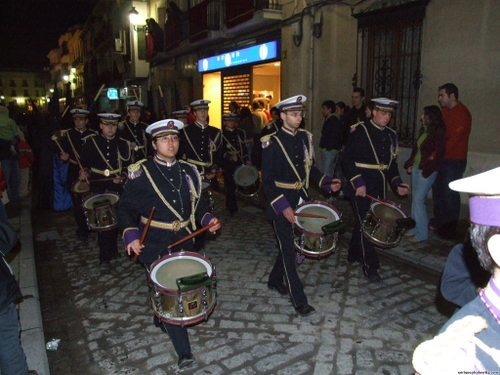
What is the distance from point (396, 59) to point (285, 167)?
6.96m

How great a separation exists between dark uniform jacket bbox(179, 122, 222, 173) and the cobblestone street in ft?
6.23

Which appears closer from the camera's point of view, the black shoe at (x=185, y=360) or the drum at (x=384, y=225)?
the black shoe at (x=185, y=360)

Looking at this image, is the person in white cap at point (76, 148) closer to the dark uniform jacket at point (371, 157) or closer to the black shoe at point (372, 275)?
the dark uniform jacket at point (371, 157)

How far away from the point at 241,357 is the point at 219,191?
7.89 metres

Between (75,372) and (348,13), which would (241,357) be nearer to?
(75,372)

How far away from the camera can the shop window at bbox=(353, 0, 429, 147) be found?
962cm

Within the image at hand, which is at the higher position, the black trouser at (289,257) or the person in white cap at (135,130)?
the person in white cap at (135,130)

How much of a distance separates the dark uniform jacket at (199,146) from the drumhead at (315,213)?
338 centimetres

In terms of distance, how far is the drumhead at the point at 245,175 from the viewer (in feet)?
27.9

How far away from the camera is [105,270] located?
6.08 meters

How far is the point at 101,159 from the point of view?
663 centimetres

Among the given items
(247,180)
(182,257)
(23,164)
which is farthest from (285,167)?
(23,164)

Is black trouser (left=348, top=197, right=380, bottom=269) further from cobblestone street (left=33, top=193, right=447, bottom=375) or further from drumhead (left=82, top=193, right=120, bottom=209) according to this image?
drumhead (left=82, top=193, right=120, bottom=209)

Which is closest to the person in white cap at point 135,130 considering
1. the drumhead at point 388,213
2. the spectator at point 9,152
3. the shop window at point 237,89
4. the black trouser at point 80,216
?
the black trouser at point 80,216
